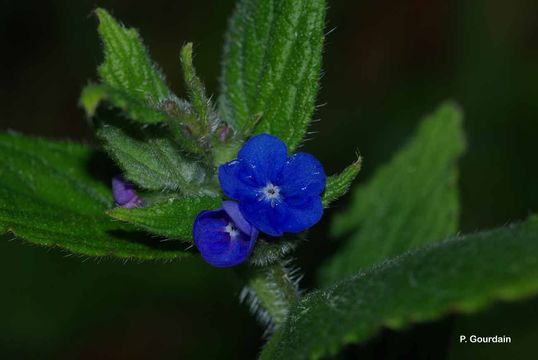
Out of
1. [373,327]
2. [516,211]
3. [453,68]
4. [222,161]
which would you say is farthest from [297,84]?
[453,68]

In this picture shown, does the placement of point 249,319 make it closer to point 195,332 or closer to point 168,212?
point 195,332

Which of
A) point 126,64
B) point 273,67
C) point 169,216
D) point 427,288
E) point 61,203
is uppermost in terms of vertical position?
point 273,67

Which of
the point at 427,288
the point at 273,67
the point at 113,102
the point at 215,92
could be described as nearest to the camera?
the point at 427,288

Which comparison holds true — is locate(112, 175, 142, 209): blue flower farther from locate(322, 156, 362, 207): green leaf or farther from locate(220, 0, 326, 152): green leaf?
locate(322, 156, 362, 207): green leaf

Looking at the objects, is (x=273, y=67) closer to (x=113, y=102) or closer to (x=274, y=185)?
(x=274, y=185)

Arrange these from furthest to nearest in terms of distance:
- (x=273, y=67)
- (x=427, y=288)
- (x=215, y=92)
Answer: (x=215, y=92) < (x=273, y=67) < (x=427, y=288)

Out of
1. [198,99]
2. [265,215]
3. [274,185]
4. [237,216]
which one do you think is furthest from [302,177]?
[198,99]
